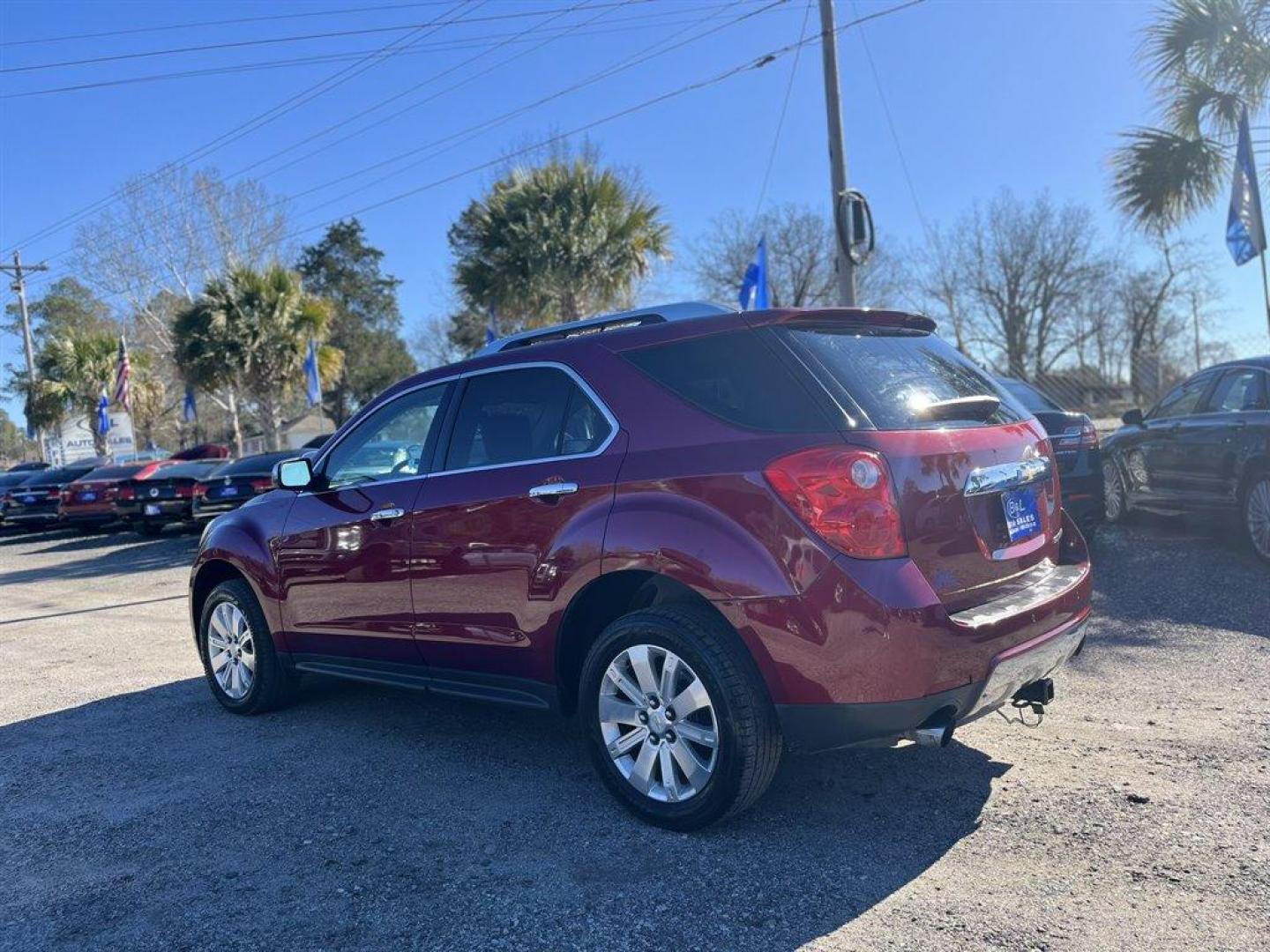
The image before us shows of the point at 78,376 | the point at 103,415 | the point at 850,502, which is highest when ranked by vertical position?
the point at 78,376

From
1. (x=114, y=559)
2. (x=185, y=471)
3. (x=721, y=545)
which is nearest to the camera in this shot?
(x=721, y=545)

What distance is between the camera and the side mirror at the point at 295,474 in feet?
17.0

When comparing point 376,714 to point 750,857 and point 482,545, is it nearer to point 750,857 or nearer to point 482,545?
point 482,545

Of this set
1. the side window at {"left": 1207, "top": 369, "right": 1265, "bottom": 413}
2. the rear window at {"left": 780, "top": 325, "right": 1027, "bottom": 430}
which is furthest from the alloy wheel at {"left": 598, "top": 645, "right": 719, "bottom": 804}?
the side window at {"left": 1207, "top": 369, "right": 1265, "bottom": 413}

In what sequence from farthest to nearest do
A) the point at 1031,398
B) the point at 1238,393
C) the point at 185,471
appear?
the point at 185,471 < the point at 1031,398 < the point at 1238,393

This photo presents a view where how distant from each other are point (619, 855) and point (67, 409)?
130 feet

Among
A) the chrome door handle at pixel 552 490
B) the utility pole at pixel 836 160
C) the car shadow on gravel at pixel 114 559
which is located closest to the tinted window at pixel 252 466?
the car shadow on gravel at pixel 114 559

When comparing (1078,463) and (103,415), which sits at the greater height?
(103,415)

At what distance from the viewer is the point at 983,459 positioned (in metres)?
3.60

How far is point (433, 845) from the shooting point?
3.71m

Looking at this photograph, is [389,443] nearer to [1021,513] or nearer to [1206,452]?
[1021,513]

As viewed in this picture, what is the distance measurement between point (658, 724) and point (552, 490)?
3.25 ft

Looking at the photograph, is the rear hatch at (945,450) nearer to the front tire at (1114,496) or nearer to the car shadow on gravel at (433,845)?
the car shadow on gravel at (433,845)

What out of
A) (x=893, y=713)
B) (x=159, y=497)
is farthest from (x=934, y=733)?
(x=159, y=497)
